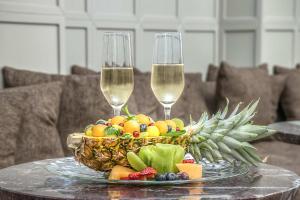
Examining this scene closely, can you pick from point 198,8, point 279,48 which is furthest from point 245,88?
point 279,48

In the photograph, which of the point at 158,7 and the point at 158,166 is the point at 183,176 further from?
the point at 158,7

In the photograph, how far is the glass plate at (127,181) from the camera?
145cm

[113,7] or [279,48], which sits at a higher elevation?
[113,7]

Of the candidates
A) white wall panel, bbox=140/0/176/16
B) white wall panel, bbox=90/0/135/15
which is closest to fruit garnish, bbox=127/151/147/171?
white wall panel, bbox=90/0/135/15

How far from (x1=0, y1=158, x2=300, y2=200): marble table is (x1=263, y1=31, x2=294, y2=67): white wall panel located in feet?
11.4

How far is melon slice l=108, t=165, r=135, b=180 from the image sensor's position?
1468 mm

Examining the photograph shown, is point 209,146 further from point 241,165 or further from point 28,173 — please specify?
point 28,173

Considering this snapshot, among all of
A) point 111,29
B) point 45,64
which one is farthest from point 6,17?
point 111,29

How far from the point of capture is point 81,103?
3.06 m

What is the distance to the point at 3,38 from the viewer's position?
308 centimetres

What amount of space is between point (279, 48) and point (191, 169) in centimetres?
378

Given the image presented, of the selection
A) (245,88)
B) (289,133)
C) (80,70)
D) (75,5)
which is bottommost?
(289,133)

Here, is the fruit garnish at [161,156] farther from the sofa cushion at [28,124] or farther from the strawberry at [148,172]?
the sofa cushion at [28,124]

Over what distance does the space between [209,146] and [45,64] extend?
6.22 ft
